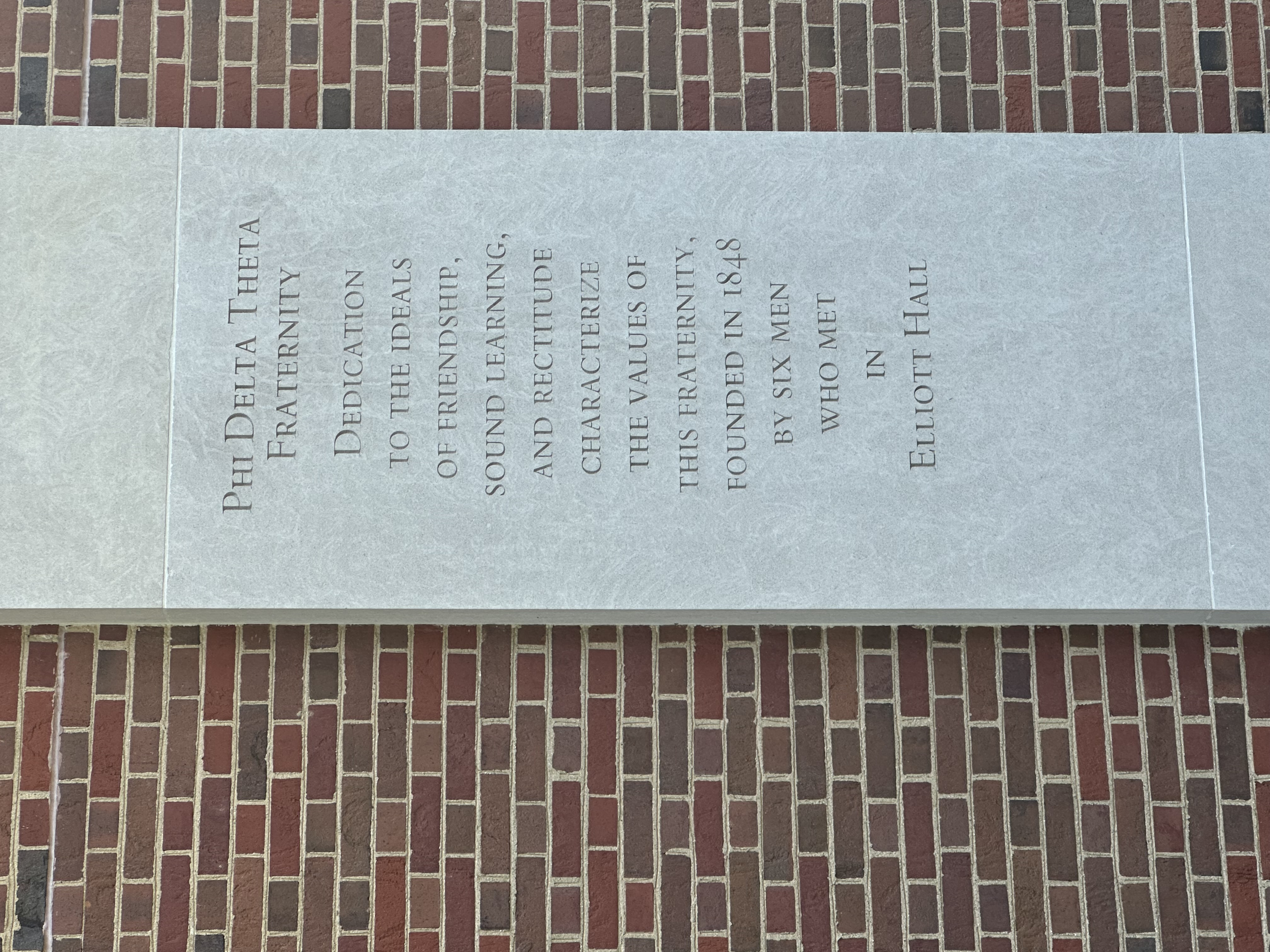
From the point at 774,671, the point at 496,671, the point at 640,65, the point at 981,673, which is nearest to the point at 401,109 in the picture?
the point at 640,65

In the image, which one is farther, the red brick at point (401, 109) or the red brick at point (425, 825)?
the red brick at point (401, 109)

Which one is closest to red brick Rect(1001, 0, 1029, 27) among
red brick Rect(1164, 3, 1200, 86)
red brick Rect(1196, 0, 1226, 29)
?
red brick Rect(1164, 3, 1200, 86)

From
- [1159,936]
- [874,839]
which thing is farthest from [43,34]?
[1159,936]

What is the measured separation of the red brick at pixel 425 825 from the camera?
3.67 m

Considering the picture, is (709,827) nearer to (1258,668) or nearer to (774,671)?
(774,671)

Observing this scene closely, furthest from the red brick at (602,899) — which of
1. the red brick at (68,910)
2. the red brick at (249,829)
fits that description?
the red brick at (68,910)

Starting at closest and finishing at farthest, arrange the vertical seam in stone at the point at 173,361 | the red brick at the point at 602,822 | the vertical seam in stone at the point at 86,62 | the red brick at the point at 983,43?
the vertical seam in stone at the point at 173,361 → the red brick at the point at 602,822 → the vertical seam in stone at the point at 86,62 → the red brick at the point at 983,43

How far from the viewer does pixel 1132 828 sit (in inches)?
146

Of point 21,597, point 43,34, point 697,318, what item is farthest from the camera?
point 43,34

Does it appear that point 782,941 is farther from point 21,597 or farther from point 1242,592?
point 21,597

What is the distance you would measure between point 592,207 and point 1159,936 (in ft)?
9.45

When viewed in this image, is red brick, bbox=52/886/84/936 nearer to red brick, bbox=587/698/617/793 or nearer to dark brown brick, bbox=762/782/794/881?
red brick, bbox=587/698/617/793

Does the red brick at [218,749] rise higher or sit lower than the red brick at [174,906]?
higher

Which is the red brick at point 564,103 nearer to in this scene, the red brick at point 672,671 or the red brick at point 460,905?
the red brick at point 672,671
